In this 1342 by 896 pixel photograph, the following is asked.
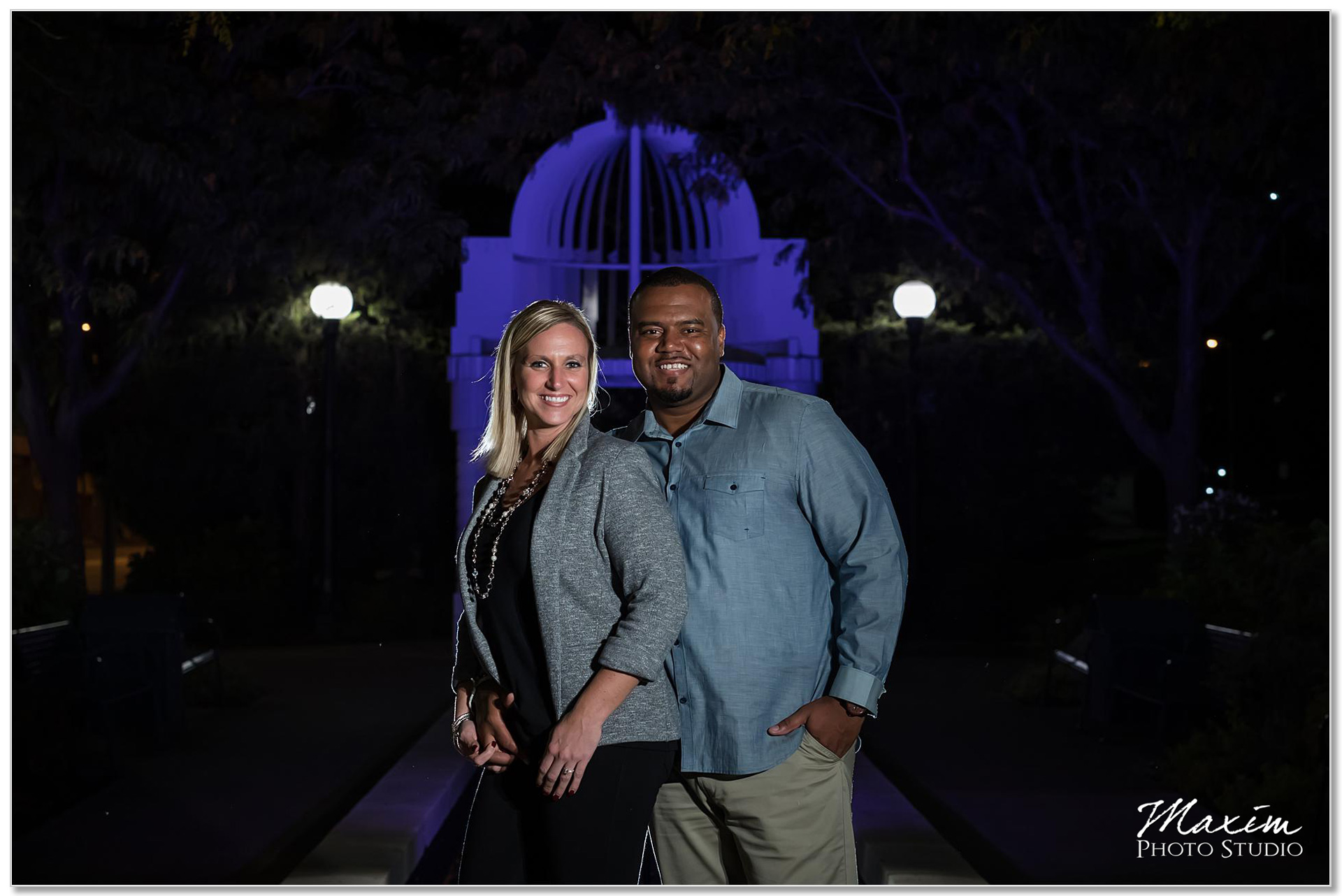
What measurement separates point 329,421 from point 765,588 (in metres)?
9.09

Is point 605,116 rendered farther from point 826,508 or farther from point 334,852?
point 826,508

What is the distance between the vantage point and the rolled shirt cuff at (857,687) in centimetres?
302

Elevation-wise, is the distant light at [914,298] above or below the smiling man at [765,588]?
above

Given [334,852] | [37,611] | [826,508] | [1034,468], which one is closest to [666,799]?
[826,508]

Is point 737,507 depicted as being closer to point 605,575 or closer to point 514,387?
point 605,575

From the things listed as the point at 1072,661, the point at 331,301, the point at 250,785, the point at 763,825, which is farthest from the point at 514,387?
the point at 331,301

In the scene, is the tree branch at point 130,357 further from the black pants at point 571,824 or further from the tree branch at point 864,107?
the black pants at point 571,824

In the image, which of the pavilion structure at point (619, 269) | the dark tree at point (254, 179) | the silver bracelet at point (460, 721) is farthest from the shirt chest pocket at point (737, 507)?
the dark tree at point (254, 179)

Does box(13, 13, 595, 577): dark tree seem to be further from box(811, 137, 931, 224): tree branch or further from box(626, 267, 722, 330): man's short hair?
box(626, 267, 722, 330): man's short hair

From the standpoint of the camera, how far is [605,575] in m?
2.74

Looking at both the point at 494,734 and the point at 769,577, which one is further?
the point at 769,577

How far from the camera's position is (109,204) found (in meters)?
11.1

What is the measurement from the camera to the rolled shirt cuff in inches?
119

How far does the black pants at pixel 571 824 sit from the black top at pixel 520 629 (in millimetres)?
96
